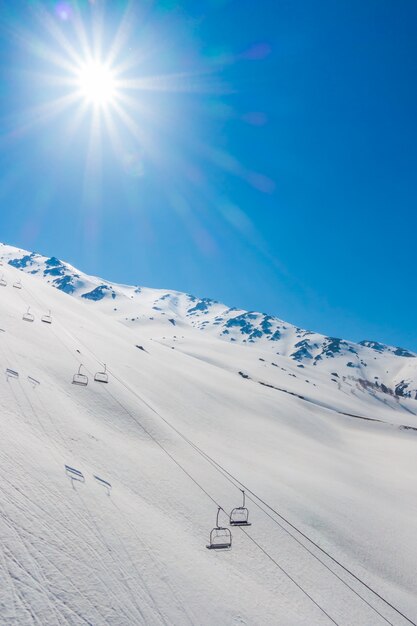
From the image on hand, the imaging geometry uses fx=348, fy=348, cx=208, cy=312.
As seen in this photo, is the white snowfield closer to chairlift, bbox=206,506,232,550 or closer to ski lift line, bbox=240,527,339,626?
ski lift line, bbox=240,527,339,626

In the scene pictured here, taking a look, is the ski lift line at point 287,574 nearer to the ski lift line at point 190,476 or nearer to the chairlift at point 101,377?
the ski lift line at point 190,476

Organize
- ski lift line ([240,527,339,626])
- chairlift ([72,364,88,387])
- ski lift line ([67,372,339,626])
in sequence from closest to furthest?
1. ski lift line ([240,527,339,626])
2. ski lift line ([67,372,339,626])
3. chairlift ([72,364,88,387])

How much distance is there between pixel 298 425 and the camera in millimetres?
58000

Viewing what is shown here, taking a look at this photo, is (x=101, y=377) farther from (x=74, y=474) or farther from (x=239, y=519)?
(x=74, y=474)

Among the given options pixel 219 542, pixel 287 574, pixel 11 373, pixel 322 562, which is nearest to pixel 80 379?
pixel 11 373

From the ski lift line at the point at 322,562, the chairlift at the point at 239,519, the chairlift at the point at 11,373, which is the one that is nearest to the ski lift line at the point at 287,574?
the chairlift at the point at 239,519

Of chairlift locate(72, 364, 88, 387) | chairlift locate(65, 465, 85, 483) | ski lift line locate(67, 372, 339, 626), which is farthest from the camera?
chairlift locate(72, 364, 88, 387)

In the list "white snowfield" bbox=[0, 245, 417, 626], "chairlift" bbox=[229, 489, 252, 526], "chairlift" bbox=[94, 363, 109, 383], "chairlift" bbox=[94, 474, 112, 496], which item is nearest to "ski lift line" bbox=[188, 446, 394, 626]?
"white snowfield" bbox=[0, 245, 417, 626]

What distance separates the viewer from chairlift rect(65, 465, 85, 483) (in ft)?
45.6

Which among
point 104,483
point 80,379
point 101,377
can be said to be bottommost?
point 104,483

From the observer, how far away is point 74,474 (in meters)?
14.3

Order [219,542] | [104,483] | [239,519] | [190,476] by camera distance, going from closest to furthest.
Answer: [104,483] < [219,542] < [239,519] < [190,476]

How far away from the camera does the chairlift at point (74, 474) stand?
Result: 45.6 ft

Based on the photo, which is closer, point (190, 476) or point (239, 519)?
point (239, 519)
